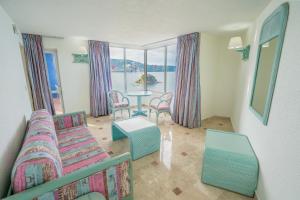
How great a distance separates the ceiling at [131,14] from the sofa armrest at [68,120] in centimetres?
163

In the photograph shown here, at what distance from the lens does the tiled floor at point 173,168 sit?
169cm

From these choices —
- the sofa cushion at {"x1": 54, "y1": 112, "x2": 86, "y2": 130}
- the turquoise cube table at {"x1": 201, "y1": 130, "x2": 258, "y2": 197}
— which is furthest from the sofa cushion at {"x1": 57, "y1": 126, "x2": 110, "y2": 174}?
the turquoise cube table at {"x1": 201, "y1": 130, "x2": 258, "y2": 197}

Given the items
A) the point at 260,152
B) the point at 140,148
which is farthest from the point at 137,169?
the point at 260,152

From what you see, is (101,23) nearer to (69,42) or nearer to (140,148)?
(69,42)

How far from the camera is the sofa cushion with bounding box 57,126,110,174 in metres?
1.57

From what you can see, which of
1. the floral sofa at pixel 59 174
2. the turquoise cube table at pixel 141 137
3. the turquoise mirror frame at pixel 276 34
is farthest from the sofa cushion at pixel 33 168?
the turquoise mirror frame at pixel 276 34

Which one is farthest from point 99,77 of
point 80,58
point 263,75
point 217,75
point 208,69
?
point 263,75

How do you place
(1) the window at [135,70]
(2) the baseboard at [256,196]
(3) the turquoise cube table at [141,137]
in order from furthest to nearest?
(1) the window at [135,70] → (3) the turquoise cube table at [141,137] → (2) the baseboard at [256,196]

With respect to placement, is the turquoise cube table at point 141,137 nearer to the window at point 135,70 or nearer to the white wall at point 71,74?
the white wall at point 71,74

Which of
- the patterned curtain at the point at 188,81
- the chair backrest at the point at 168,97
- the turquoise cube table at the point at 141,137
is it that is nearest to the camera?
the turquoise cube table at the point at 141,137

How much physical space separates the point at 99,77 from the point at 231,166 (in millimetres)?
3936

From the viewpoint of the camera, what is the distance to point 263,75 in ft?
5.68

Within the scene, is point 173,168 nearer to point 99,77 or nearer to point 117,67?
point 99,77

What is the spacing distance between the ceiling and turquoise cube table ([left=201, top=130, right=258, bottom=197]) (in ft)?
5.97
